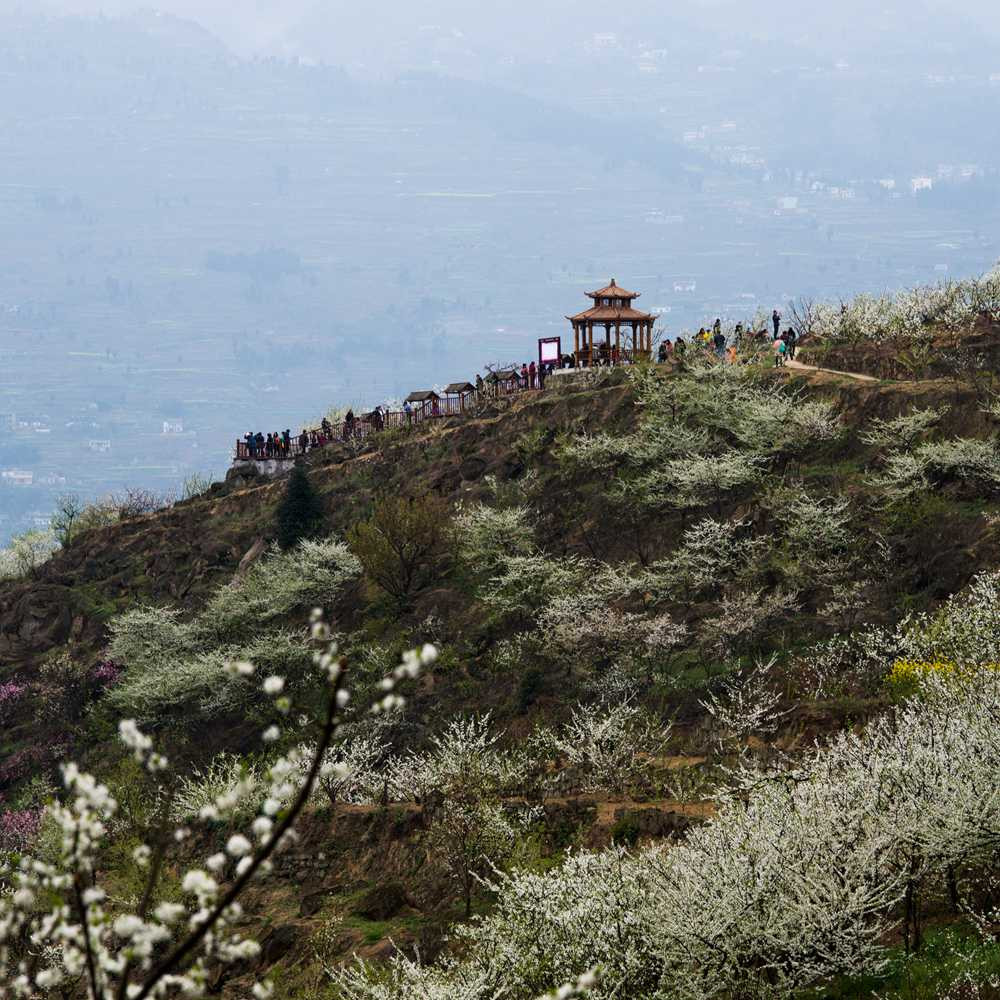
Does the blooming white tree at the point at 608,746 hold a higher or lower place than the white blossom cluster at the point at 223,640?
higher

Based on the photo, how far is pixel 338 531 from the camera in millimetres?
76562

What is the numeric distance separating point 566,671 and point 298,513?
860 inches

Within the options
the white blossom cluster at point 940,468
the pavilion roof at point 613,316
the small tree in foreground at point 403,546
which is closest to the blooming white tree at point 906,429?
the white blossom cluster at point 940,468

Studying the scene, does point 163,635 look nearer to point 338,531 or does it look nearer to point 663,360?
point 338,531

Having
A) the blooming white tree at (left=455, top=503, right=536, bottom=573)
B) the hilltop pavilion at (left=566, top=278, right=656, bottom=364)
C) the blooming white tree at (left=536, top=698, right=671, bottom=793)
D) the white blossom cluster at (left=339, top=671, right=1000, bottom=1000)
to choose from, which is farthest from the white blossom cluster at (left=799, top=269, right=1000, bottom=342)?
the white blossom cluster at (left=339, top=671, right=1000, bottom=1000)

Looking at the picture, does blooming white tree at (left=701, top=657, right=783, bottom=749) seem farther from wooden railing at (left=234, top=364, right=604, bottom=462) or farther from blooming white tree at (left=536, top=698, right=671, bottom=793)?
wooden railing at (left=234, top=364, right=604, bottom=462)

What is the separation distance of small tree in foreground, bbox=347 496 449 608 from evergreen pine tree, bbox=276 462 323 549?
703cm

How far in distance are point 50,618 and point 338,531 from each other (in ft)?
50.0

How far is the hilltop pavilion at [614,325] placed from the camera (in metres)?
80.2

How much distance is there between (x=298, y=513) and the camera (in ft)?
255

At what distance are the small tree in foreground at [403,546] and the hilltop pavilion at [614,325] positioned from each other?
45.6ft

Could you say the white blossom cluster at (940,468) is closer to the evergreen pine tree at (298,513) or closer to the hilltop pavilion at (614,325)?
the hilltop pavilion at (614,325)

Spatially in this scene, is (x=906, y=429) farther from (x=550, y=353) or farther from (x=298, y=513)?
(x=298, y=513)

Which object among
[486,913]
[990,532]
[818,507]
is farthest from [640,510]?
[486,913]
